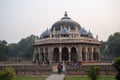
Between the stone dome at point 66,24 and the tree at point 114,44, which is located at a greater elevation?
the stone dome at point 66,24

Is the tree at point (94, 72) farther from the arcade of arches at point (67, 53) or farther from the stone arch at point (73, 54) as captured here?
the stone arch at point (73, 54)

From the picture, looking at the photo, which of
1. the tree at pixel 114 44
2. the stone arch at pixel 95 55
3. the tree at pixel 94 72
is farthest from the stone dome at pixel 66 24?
the tree at pixel 94 72

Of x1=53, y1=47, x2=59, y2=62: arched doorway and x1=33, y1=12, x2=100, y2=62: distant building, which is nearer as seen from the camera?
x1=33, y1=12, x2=100, y2=62: distant building

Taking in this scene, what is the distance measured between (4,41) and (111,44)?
84.6ft

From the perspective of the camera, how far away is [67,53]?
3556 centimetres

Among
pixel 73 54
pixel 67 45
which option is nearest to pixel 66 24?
pixel 73 54

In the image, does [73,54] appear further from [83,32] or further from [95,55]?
[83,32]

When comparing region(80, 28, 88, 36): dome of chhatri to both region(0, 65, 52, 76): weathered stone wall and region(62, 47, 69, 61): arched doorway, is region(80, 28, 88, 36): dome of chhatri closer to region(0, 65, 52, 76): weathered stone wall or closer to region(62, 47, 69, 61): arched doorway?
region(62, 47, 69, 61): arched doorway

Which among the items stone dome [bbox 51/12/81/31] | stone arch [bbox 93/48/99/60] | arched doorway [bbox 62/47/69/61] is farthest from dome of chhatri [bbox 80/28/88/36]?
arched doorway [bbox 62/47/69/61]

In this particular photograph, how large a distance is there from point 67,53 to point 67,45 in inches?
84.9

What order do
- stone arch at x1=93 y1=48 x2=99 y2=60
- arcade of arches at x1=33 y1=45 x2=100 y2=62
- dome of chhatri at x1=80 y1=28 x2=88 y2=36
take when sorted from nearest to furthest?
arcade of arches at x1=33 y1=45 x2=100 y2=62
stone arch at x1=93 y1=48 x2=99 y2=60
dome of chhatri at x1=80 y1=28 x2=88 y2=36

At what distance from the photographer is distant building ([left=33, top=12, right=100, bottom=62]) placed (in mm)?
A: 33625

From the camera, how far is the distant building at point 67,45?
1324 inches

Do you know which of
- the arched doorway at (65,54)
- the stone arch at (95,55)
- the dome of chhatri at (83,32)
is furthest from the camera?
the dome of chhatri at (83,32)
